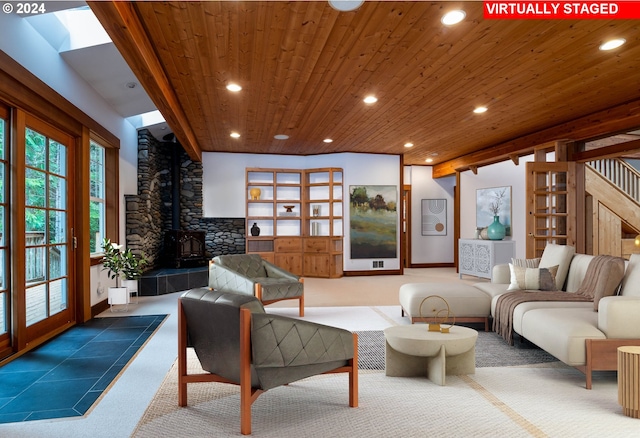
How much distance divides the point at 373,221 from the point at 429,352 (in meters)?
6.36

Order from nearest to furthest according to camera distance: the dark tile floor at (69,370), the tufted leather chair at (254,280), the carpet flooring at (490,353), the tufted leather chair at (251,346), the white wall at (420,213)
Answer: the tufted leather chair at (251,346) < the dark tile floor at (69,370) < the carpet flooring at (490,353) < the tufted leather chair at (254,280) < the white wall at (420,213)

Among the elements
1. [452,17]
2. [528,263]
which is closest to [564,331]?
[528,263]

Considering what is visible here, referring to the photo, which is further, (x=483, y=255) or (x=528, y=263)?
(x=483, y=255)

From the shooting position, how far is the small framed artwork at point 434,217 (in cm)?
1128

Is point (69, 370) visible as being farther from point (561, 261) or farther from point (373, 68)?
point (561, 261)

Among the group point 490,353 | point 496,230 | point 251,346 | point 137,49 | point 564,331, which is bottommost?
point 490,353

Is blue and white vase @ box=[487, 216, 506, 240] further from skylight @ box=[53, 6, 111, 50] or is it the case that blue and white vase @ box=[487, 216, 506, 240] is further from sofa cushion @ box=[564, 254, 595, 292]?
skylight @ box=[53, 6, 111, 50]

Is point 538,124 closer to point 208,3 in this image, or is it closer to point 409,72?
point 409,72

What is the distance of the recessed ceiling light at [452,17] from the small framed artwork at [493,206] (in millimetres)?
6247

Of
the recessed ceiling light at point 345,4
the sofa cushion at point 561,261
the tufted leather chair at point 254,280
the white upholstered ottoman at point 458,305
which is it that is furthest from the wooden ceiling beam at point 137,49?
the sofa cushion at point 561,261

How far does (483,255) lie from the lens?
28.3ft

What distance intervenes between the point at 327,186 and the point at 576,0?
659cm

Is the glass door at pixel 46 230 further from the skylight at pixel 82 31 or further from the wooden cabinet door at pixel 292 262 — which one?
the wooden cabinet door at pixel 292 262

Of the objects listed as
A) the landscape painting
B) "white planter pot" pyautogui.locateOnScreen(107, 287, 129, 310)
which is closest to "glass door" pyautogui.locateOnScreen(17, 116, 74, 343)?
"white planter pot" pyautogui.locateOnScreen(107, 287, 129, 310)
